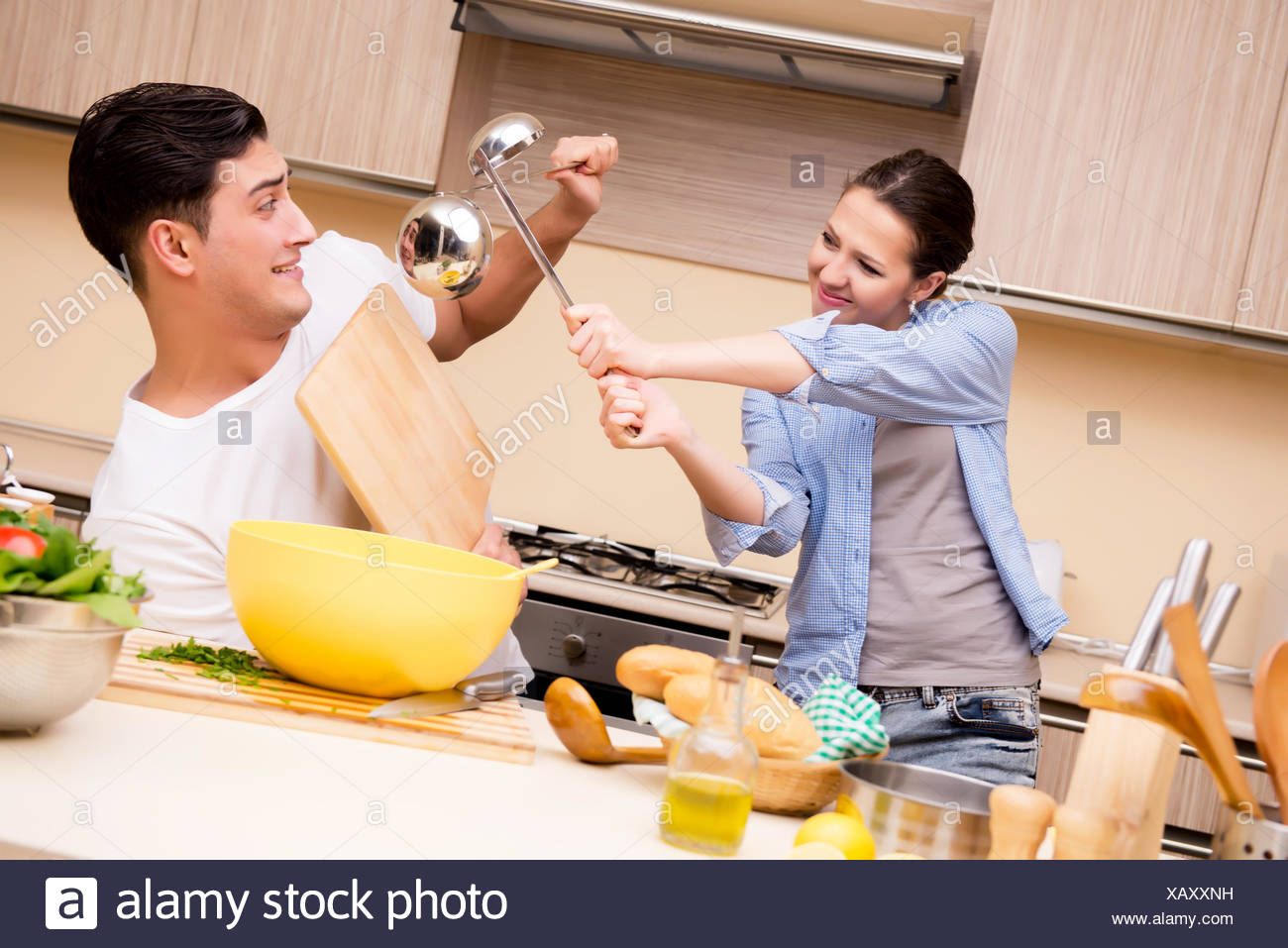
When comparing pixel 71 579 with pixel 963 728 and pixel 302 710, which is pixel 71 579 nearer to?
pixel 302 710

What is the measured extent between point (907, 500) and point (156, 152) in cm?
104

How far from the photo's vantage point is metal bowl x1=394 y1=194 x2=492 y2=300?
44.2 inches

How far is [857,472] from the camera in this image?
1.44 metres

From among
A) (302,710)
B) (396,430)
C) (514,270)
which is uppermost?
(514,270)

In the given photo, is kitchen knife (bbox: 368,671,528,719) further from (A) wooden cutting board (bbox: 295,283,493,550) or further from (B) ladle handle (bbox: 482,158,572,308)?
(B) ladle handle (bbox: 482,158,572,308)

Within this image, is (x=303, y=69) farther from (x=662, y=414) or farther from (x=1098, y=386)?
(x=1098, y=386)

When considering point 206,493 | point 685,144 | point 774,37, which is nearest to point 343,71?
point 685,144

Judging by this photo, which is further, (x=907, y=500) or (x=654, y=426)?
(x=907, y=500)

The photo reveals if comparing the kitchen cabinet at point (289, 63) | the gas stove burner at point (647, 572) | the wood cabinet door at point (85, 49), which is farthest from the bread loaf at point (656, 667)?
the wood cabinet door at point (85, 49)
